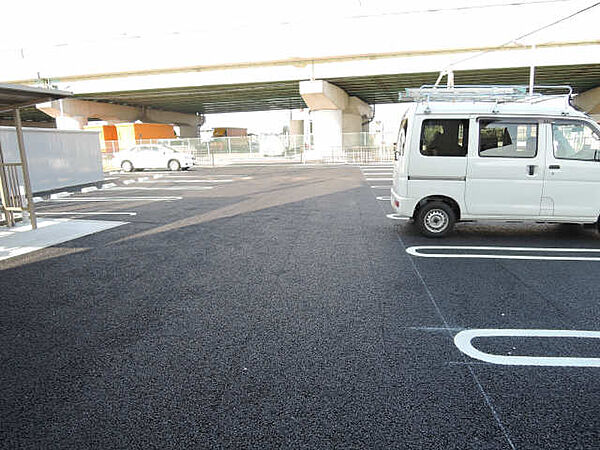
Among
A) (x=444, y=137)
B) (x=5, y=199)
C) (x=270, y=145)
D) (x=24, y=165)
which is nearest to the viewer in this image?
(x=444, y=137)

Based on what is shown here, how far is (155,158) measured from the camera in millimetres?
25953

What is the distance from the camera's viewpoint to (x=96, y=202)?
43.2 ft

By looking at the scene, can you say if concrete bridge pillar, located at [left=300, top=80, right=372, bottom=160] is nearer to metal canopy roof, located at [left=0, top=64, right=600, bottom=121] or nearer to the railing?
metal canopy roof, located at [left=0, top=64, right=600, bottom=121]

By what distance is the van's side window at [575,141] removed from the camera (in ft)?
22.4

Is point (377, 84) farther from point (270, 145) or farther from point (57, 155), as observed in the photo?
point (57, 155)

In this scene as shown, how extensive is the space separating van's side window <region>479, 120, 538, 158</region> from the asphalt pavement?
4.92 ft

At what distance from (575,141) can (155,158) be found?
918 inches

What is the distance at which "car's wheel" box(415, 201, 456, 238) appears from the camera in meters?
7.33

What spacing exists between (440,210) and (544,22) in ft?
65.2

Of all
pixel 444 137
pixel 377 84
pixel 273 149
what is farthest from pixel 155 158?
pixel 444 137

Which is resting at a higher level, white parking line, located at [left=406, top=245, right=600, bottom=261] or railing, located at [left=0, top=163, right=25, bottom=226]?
railing, located at [left=0, top=163, right=25, bottom=226]

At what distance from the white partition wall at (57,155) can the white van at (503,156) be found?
45.1ft

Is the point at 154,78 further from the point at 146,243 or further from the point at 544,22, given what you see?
the point at 146,243

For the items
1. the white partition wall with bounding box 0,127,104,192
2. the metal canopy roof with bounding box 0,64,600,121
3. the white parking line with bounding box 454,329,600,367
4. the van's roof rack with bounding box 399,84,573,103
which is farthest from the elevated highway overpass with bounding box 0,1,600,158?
→ the white parking line with bounding box 454,329,600,367
